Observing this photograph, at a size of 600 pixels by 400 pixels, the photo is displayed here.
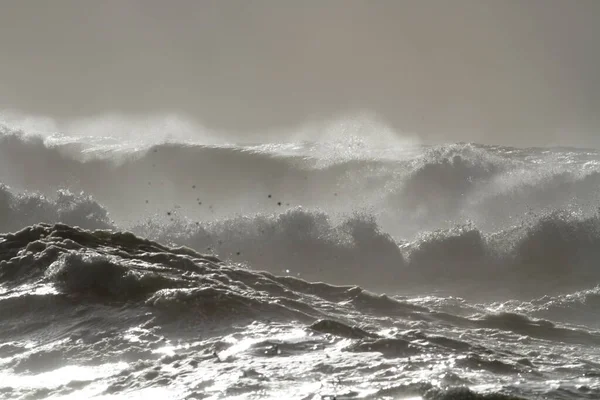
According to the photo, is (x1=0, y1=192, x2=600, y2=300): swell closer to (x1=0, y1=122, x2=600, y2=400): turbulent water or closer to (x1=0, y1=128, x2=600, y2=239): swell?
(x1=0, y1=122, x2=600, y2=400): turbulent water

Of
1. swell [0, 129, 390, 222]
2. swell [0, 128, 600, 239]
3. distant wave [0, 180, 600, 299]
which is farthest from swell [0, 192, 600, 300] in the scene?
swell [0, 129, 390, 222]

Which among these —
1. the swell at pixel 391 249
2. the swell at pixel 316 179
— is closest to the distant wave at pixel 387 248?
the swell at pixel 391 249

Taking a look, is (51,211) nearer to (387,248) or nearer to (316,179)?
(387,248)

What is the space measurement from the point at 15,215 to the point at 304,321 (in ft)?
33.1

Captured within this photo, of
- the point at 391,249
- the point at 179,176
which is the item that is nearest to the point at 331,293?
the point at 391,249

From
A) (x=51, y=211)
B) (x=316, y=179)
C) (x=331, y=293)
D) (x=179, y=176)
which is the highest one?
(x=179, y=176)

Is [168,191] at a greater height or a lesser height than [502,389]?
greater

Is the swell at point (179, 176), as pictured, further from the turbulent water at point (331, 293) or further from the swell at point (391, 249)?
the swell at point (391, 249)

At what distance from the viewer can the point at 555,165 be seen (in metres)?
19.9

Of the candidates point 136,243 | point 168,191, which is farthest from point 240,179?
point 136,243

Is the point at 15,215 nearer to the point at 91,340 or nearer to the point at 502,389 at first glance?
the point at 91,340

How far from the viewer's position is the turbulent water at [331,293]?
5387mm

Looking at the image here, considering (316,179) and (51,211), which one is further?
(316,179)

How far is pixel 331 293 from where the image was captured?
8070 millimetres
